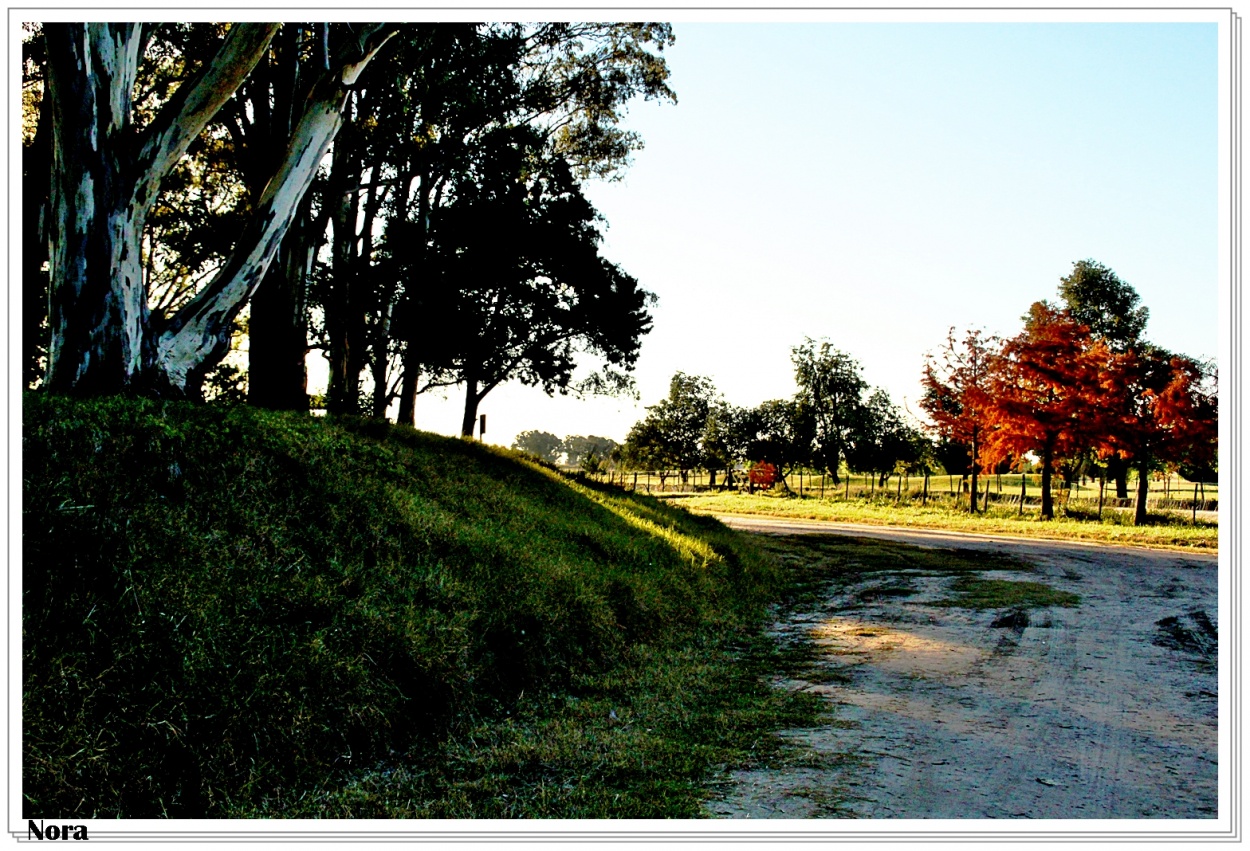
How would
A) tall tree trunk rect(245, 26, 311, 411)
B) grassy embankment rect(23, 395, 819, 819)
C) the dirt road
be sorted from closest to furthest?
grassy embankment rect(23, 395, 819, 819), the dirt road, tall tree trunk rect(245, 26, 311, 411)

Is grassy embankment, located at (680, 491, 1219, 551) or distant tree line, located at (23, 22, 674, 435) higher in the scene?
distant tree line, located at (23, 22, 674, 435)

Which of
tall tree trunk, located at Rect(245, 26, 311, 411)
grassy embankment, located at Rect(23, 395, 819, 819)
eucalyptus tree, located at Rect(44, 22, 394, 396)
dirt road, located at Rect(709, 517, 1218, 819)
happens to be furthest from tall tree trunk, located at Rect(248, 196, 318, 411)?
dirt road, located at Rect(709, 517, 1218, 819)

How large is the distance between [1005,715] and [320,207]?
14.8m

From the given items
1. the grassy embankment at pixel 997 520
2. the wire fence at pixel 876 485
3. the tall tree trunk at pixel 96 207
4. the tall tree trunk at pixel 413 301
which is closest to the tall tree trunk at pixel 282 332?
the tall tree trunk at pixel 96 207

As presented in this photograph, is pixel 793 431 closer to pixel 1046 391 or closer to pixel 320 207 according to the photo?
pixel 1046 391

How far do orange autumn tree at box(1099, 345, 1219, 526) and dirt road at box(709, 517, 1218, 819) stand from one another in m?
16.5

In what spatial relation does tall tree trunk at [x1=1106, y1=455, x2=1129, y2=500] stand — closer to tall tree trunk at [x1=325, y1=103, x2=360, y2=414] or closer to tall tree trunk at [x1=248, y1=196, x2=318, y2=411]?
tall tree trunk at [x1=325, y1=103, x2=360, y2=414]

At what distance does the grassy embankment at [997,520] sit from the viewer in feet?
70.8

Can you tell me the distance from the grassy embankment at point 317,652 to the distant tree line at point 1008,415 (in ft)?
74.4

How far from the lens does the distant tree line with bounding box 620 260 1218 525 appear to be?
2680cm

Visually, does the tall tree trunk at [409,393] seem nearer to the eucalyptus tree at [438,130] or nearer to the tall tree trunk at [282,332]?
the eucalyptus tree at [438,130]

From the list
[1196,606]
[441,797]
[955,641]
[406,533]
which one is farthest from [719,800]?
[1196,606]

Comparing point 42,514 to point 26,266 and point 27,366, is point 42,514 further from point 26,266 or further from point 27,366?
point 27,366

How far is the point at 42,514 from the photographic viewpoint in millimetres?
5277
